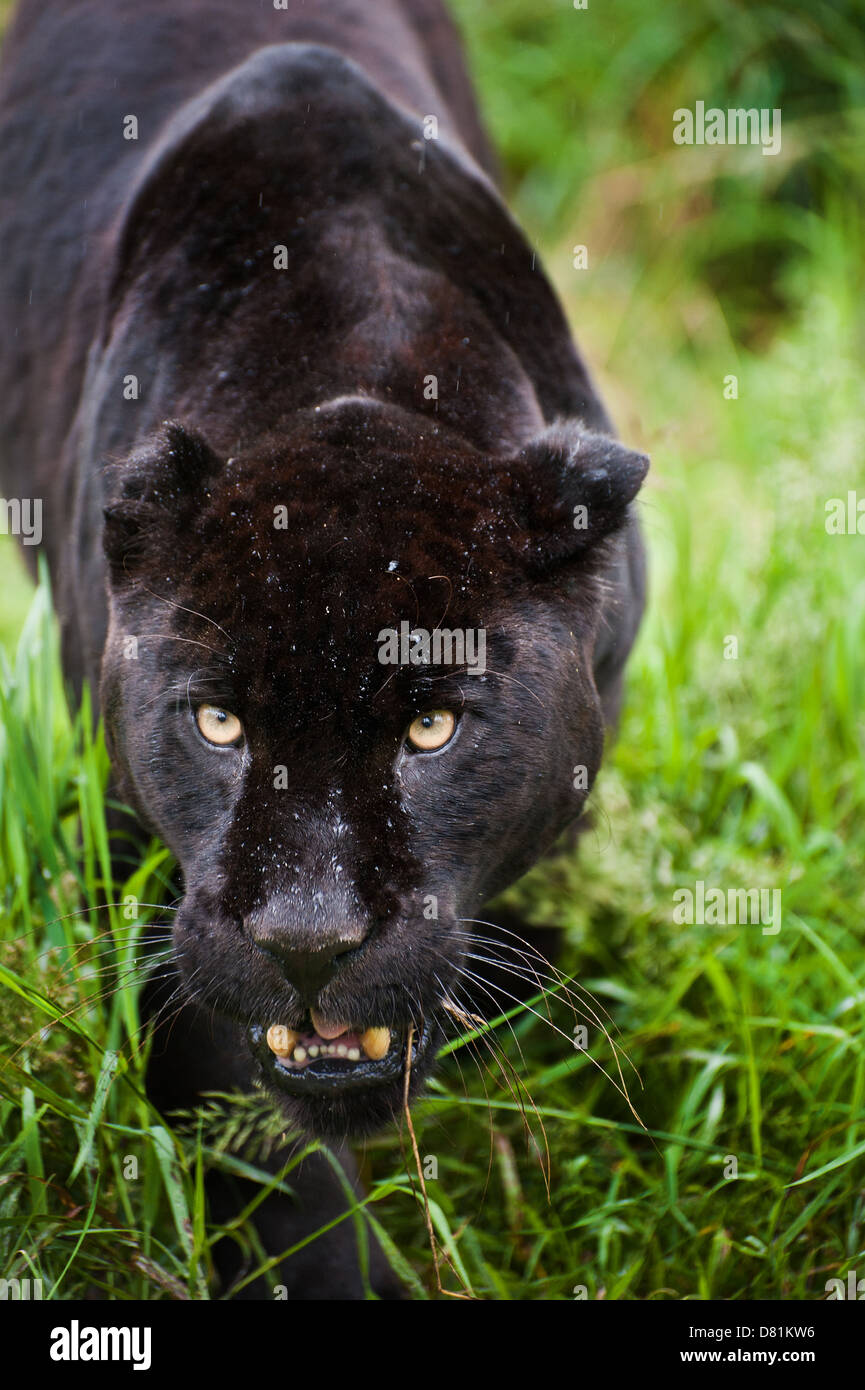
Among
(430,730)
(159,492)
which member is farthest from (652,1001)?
(159,492)

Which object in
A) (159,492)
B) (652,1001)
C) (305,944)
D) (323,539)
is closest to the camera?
(305,944)

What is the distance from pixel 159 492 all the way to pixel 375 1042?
2.90 ft

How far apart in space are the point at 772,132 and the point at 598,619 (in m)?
4.45

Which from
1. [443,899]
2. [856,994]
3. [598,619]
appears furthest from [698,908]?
[443,899]

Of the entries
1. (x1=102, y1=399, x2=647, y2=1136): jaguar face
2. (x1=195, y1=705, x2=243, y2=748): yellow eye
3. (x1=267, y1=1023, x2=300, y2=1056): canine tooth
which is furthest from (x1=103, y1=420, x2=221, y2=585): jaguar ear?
(x1=267, y1=1023, x2=300, y2=1056): canine tooth

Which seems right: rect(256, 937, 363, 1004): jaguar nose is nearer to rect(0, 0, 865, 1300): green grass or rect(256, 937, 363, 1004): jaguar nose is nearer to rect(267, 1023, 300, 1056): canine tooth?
rect(267, 1023, 300, 1056): canine tooth

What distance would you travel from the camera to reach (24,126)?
3637 millimetres

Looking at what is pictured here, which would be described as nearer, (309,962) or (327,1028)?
(309,962)

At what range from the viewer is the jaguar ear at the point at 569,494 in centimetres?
217

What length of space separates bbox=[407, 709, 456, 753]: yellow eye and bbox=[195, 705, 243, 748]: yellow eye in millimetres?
250

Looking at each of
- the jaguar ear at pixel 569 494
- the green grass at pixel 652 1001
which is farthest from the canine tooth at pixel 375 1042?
the jaguar ear at pixel 569 494

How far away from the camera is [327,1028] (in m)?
2.02

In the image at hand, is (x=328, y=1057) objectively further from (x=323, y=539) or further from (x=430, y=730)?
(x=323, y=539)

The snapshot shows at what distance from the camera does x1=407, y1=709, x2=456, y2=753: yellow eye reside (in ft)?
6.57
